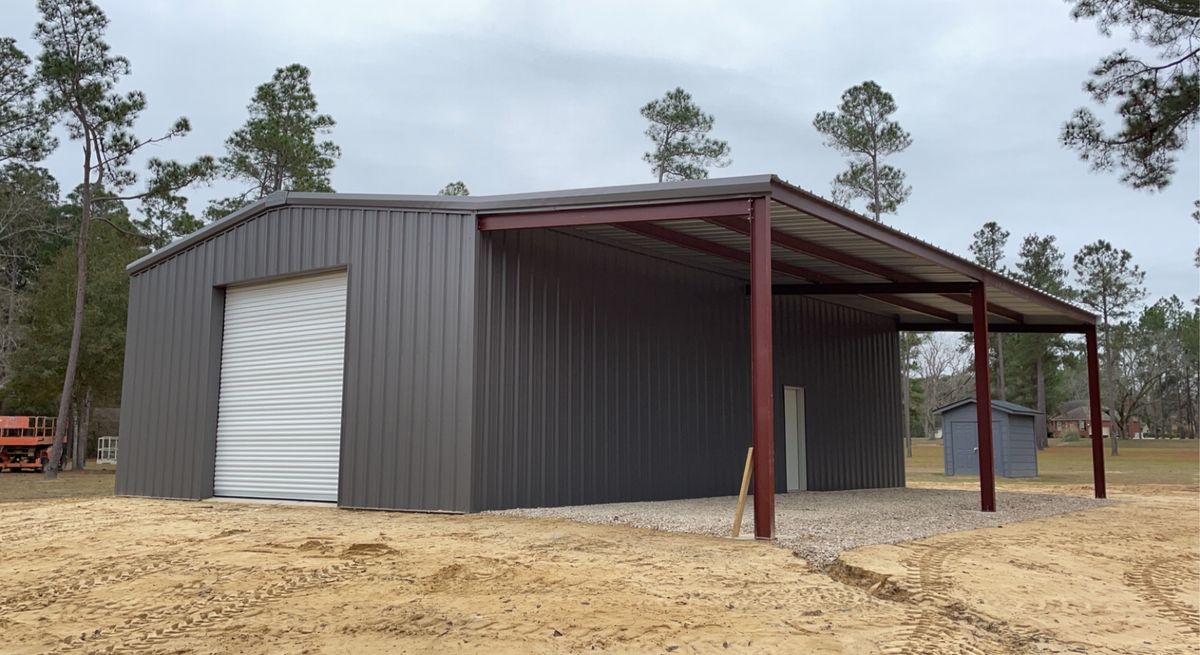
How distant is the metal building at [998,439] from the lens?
75.7ft

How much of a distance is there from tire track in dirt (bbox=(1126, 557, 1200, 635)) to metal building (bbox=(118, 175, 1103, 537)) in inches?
112

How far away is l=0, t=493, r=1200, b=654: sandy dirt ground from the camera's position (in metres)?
4.59

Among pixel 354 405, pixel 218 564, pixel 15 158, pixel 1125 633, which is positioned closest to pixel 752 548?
pixel 1125 633

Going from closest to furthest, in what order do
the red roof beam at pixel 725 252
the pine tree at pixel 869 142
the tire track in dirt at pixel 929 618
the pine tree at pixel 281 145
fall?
the tire track in dirt at pixel 929 618 → the red roof beam at pixel 725 252 → the pine tree at pixel 281 145 → the pine tree at pixel 869 142

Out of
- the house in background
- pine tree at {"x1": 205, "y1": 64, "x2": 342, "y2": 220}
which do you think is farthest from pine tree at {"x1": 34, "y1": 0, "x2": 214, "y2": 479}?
the house in background

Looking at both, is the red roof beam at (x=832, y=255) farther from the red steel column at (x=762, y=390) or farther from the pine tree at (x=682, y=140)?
the pine tree at (x=682, y=140)

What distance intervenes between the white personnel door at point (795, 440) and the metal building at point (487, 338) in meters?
1.57

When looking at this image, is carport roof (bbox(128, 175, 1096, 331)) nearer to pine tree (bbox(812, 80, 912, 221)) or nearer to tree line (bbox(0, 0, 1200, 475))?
tree line (bbox(0, 0, 1200, 475))

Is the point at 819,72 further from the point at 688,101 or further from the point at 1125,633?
the point at 1125,633

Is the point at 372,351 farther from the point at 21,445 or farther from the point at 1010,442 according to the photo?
the point at 21,445

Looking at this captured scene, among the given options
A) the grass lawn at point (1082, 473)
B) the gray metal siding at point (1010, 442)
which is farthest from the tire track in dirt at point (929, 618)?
the gray metal siding at point (1010, 442)

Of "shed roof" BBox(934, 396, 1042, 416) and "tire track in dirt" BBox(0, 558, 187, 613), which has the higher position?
"shed roof" BBox(934, 396, 1042, 416)

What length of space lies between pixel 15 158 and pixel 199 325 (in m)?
15.4

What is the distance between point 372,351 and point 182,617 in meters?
5.91
